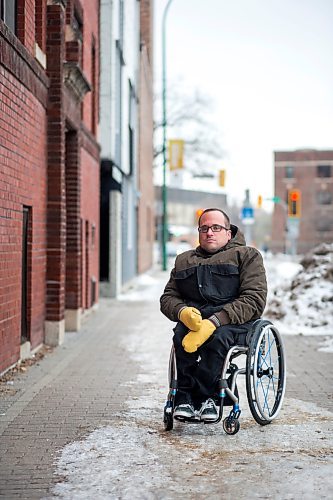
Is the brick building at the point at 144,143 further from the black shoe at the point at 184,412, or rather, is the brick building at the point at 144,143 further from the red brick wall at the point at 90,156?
the black shoe at the point at 184,412

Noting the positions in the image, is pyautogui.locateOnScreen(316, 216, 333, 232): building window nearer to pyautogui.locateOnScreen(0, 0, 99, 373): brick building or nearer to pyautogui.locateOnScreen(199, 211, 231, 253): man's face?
pyautogui.locateOnScreen(0, 0, 99, 373): brick building

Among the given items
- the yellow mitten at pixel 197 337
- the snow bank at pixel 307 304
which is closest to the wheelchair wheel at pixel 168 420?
the yellow mitten at pixel 197 337

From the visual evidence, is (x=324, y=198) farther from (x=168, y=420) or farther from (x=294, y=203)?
(x=168, y=420)

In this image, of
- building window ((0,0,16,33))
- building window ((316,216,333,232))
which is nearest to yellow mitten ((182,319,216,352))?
building window ((0,0,16,33))

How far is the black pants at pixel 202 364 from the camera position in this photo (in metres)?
6.80

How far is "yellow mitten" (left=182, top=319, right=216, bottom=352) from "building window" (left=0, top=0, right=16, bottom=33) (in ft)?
15.3

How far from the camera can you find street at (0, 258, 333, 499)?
17.7ft

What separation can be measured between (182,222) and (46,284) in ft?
318

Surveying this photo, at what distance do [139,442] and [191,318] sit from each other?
990 mm

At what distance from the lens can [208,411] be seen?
6.77 metres

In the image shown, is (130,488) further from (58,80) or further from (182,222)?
(182,222)

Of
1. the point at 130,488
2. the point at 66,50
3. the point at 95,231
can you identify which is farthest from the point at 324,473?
the point at 95,231

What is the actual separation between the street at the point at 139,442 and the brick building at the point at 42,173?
105 centimetres

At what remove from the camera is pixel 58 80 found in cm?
1250
